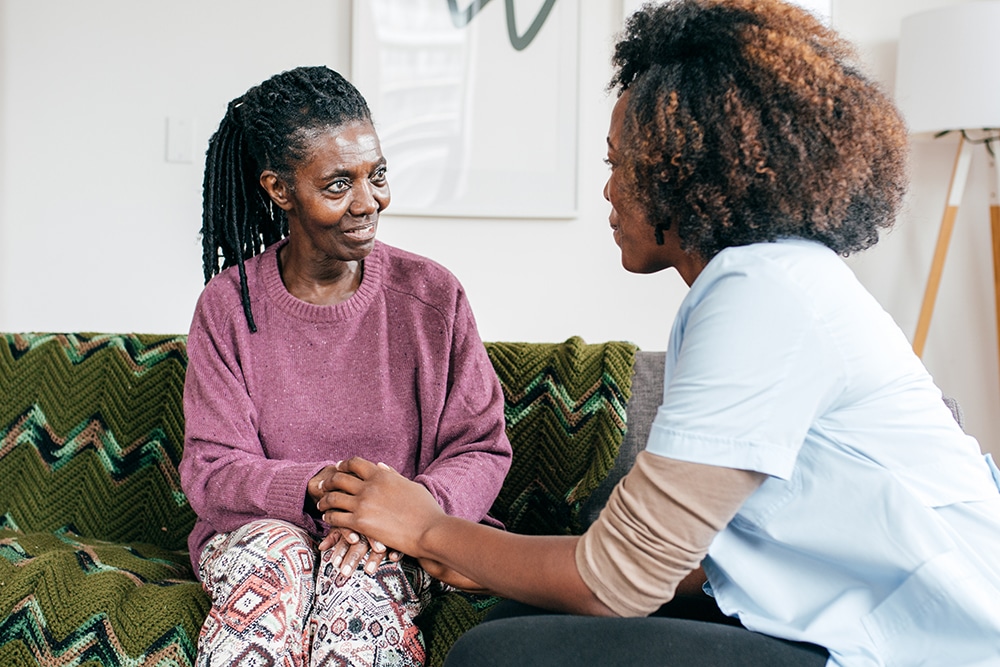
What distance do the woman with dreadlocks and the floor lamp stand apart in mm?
1581

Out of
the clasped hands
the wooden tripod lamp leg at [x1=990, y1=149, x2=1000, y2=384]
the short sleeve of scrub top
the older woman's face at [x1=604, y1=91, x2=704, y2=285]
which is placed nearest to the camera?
the short sleeve of scrub top

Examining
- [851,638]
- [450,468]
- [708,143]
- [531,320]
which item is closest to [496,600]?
[450,468]

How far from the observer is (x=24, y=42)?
9.11 ft

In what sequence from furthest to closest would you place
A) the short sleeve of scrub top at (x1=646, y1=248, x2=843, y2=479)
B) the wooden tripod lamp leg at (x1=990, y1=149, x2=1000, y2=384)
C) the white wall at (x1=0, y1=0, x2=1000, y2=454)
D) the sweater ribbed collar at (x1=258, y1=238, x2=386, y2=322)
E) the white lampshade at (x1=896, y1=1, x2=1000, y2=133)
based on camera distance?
the white wall at (x1=0, y1=0, x2=1000, y2=454), the wooden tripod lamp leg at (x1=990, y1=149, x2=1000, y2=384), the white lampshade at (x1=896, y1=1, x2=1000, y2=133), the sweater ribbed collar at (x1=258, y1=238, x2=386, y2=322), the short sleeve of scrub top at (x1=646, y1=248, x2=843, y2=479)

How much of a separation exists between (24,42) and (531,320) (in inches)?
63.3

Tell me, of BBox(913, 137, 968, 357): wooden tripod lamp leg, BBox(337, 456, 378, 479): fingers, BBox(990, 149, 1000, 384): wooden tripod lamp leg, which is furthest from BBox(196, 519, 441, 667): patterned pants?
BBox(990, 149, 1000, 384): wooden tripod lamp leg

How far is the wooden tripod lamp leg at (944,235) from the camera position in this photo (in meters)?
2.68

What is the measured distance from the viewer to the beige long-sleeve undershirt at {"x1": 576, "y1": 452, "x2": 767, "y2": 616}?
34.0 inches

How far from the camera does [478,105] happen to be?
283 centimetres

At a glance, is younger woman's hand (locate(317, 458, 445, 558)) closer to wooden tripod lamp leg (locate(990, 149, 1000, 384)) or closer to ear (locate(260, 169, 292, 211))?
ear (locate(260, 169, 292, 211))

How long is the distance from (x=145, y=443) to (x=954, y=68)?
82.5 inches

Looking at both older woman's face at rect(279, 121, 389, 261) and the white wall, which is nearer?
older woman's face at rect(279, 121, 389, 261)

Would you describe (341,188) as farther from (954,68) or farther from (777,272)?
(954,68)

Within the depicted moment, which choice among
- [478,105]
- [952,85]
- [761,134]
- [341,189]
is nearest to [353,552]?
[341,189]
